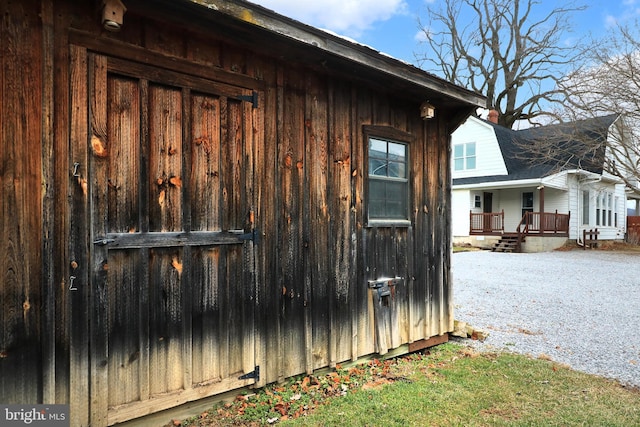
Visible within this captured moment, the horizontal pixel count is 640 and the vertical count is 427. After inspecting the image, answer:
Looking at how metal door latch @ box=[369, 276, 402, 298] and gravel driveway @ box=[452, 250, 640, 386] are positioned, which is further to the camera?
gravel driveway @ box=[452, 250, 640, 386]

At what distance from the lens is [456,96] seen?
4051mm

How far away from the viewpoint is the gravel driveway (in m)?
4.35

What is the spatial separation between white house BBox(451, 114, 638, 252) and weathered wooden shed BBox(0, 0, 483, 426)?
47.7ft

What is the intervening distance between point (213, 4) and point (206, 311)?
6.70 feet

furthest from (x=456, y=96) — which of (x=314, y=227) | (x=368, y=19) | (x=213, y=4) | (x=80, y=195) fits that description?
(x=368, y=19)

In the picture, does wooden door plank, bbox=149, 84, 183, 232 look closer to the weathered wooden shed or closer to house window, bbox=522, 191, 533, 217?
the weathered wooden shed

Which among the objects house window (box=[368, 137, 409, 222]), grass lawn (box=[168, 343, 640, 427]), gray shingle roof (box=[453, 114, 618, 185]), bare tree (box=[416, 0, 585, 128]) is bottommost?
grass lawn (box=[168, 343, 640, 427])

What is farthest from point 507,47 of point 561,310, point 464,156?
point 561,310

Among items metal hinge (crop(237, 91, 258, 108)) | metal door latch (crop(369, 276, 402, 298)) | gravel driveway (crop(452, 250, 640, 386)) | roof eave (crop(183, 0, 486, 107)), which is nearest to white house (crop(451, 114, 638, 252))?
gravel driveway (crop(452, 250, 640, 386))

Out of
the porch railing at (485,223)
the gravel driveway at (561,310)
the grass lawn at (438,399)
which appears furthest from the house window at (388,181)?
the porch railing at (485,223)

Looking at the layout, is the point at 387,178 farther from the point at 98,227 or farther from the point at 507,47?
the point at 507,47

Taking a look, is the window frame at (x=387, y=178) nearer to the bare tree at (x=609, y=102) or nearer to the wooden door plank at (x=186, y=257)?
the wooden door plank at (x=186, y=257)

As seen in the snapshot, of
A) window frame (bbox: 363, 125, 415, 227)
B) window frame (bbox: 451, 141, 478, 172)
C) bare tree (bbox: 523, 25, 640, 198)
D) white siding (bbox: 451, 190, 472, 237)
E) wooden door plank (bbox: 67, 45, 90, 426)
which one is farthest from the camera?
window frame (bbox: 451, 141, 478, 172)

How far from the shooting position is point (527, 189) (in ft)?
61.0
